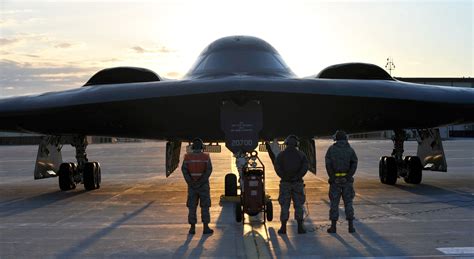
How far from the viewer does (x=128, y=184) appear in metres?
17.1

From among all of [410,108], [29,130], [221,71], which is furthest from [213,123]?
[29,130]

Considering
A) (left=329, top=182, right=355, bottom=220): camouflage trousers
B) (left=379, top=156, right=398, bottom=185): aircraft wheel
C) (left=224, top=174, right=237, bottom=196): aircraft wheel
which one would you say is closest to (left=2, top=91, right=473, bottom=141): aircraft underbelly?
(left=379, top=156, right=398, bottom=185): aircraft wheel

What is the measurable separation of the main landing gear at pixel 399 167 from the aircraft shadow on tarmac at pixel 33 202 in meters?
8.26

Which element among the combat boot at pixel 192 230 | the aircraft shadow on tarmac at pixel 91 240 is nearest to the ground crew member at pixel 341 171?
the combat boot at pixel 192 230

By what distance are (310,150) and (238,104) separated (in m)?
4.68

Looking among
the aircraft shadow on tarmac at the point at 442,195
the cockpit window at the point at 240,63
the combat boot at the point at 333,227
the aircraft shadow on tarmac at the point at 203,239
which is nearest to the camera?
the aircraft shadow on tarmac at the point at 203,239

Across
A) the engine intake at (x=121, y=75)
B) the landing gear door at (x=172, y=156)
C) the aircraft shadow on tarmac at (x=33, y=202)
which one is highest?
the engine intake at (x=121, y=75)

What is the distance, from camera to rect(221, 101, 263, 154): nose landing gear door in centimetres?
1026

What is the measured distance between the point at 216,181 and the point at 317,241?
10564mm

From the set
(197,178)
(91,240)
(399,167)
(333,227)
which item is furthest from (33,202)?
(399,167)

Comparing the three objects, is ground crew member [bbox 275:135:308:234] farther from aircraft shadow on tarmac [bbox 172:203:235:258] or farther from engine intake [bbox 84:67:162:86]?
engine intake [bbox 84:67:162:86]

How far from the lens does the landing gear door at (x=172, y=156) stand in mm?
14980

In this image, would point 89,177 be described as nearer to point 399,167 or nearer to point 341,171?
point 399,167

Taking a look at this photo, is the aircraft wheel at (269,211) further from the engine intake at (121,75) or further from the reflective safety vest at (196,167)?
the engine intake at (121,75)
